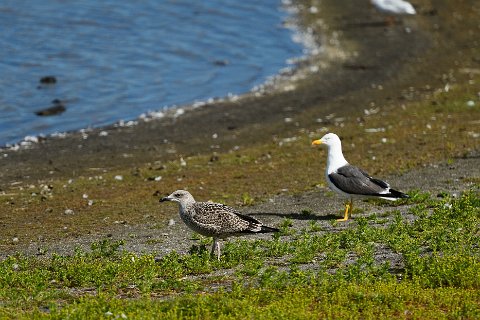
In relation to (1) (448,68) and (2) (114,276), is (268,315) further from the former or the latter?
(1) (448,68)

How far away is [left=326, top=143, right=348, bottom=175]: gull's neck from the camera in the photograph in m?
Result: 18.5

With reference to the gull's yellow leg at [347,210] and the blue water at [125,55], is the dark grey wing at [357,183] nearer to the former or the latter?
the gull's yellow leg at [347,210]

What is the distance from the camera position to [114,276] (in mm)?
13336

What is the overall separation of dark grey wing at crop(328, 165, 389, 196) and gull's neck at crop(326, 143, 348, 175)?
0.28 m

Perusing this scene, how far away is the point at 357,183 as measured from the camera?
17.8m

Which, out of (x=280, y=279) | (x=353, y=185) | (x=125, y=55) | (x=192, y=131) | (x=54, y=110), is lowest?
(x=125, y=55)

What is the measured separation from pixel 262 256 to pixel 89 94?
1883cm

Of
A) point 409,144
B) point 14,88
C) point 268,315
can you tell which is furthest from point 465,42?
point 268,315

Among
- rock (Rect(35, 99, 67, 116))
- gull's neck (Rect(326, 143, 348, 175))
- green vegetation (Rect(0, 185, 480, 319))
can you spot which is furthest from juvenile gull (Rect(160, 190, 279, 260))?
rock (Rect(35, 99, 67, 116))

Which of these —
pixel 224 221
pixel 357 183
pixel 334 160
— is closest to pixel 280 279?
pixel 224 221

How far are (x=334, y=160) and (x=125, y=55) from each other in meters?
20.2

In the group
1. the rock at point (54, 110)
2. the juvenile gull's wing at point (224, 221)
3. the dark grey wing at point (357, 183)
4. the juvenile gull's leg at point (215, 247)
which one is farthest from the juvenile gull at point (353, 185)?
the rock at point (54, 110)

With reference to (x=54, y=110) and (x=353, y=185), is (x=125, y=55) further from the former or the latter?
(x=353, y=185)

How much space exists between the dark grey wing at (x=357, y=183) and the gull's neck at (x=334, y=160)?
0.28 metres
